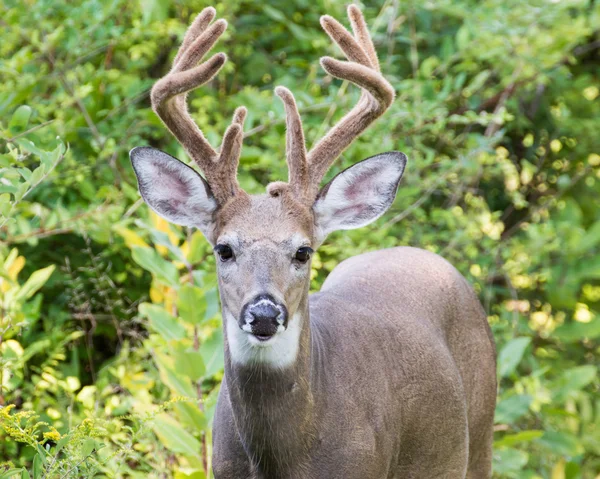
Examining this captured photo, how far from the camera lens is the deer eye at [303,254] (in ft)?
12.6

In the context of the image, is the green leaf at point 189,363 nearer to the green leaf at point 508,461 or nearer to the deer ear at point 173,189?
the deer ear at point 173,189

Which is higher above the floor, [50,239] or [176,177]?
[176,177]

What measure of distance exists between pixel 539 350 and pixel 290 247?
4.77m

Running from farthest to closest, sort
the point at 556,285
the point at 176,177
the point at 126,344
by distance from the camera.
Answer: the point at 556,285
the point at 126,344
the point at 176,177

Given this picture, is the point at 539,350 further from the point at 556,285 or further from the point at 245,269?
the point at 245,269

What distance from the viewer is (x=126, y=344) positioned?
5.63 metres

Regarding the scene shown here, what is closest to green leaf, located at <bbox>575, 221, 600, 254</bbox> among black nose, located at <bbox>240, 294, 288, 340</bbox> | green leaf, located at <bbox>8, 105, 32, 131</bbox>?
green leaf, located at <bbox>8, 105, 32, 131</bbox>

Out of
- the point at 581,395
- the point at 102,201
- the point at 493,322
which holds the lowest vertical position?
the point at 581,395

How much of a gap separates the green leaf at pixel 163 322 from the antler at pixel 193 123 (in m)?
1.18

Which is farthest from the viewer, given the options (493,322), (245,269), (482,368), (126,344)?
(493,322)

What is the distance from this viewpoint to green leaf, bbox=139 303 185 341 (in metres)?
5.04

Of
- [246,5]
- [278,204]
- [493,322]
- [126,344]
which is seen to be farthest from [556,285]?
[278,204]

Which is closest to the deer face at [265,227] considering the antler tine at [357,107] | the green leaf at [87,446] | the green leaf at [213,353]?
the antler tine at [357,107]

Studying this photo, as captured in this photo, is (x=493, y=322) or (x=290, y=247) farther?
(x=493, y=322)
